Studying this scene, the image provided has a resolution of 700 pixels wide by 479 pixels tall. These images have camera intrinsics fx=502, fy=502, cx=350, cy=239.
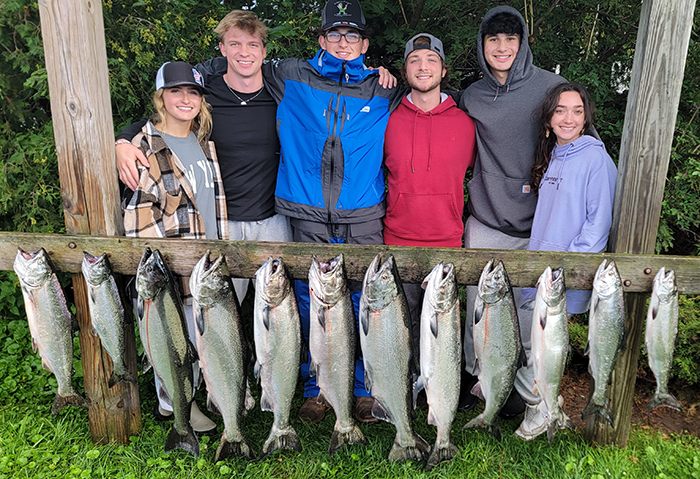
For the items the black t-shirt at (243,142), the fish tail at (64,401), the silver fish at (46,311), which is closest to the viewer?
the silver fish at (46,311)

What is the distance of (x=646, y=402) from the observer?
4.62 metres

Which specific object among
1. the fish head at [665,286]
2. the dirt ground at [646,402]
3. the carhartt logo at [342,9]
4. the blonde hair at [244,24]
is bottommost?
the dirt ground at [646,402]

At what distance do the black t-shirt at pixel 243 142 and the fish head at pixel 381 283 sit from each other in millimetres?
1493

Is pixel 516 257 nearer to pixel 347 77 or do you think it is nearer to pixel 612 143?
pixel 347 77

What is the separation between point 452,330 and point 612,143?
3489mm

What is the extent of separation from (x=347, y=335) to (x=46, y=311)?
5.85 ft

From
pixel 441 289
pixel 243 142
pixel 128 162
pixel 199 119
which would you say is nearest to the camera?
pixel 441 289

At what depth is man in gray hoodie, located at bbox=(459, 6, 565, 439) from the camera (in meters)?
3.67

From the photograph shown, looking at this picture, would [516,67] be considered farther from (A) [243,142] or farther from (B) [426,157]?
(A) [243,142]

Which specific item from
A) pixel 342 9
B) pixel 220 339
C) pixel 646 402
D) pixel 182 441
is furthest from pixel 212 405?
pixel 646 402

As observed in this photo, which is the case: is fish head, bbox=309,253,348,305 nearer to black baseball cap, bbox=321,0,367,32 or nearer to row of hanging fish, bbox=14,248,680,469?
row of hanging fish, bbox=14,248,680,469

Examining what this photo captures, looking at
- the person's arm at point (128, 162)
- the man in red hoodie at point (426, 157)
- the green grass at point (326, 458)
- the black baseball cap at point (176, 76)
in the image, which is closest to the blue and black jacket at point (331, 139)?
the man in red hoodie at point (426, 157)

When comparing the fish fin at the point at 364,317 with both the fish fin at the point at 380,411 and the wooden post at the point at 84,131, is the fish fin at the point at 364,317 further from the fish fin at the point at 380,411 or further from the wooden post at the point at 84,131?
the wooden post at the point at 84,131

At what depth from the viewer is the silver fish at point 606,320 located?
2818 millimetres
